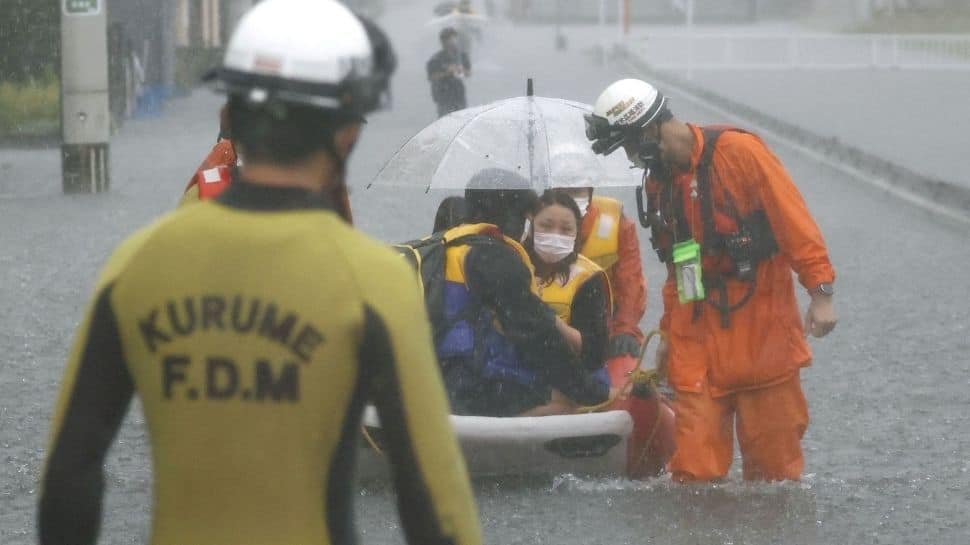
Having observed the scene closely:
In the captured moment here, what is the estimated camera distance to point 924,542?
6.34m

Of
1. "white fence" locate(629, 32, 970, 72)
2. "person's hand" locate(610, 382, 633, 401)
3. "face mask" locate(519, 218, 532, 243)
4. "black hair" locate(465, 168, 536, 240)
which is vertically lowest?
"white fence" locate(629, 32, 970, 72)

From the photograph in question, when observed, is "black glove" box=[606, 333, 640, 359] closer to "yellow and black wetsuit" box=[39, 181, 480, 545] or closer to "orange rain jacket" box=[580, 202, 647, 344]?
"orange rain jacket" box=[580, 202, 647, 344]

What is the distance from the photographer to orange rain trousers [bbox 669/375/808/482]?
661 centimetres

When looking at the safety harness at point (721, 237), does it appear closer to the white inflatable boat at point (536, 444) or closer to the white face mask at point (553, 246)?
the white inflatable boat at point (536, 444)

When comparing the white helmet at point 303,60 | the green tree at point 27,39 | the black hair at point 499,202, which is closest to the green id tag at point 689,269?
the black hair at point 499,202

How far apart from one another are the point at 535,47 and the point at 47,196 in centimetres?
4591

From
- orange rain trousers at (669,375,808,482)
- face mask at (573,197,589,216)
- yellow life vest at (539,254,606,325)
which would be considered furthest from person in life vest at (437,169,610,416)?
face mask at (573,197,589,216)

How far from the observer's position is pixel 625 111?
21.3 ft

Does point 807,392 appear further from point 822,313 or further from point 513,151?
point 822,313

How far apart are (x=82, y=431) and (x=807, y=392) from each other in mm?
6618

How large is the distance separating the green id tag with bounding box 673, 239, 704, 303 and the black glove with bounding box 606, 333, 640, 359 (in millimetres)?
1415

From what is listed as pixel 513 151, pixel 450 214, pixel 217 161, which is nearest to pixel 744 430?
pixel 450 214

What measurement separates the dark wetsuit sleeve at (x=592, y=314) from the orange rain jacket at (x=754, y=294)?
0.69 metres

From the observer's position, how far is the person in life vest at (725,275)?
21.2 feet
